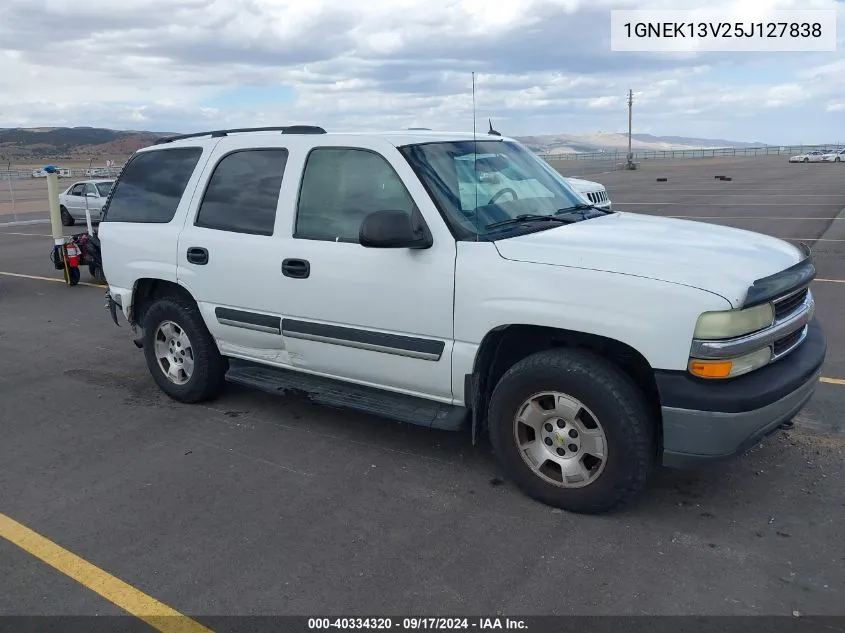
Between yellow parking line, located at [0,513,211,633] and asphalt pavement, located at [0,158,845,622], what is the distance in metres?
0.04

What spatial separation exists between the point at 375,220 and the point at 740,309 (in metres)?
1.77

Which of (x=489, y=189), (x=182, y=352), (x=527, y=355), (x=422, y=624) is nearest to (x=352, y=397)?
(x=527, y=355)

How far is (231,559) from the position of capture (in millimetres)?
3477

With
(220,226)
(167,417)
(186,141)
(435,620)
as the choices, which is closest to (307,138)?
(220,226)

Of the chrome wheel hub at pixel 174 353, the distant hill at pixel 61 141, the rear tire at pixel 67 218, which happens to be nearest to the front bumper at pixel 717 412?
the chrome wheel hub at pixel 174 353

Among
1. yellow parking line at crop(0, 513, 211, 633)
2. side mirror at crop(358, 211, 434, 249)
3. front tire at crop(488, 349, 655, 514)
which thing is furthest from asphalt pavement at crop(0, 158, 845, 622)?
side mirror at crop(358, 211, 434, 249)

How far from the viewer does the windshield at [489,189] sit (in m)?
4.08

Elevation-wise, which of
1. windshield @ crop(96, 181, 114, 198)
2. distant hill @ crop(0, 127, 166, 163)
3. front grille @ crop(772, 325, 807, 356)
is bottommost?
front grille @ crop(772, 325, 807, 356)

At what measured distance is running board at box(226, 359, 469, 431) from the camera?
412 centimetres

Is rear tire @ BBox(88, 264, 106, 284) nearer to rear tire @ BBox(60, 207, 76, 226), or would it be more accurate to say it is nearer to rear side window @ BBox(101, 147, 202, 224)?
rear side window @ BBox(101, 147, 202, 224)

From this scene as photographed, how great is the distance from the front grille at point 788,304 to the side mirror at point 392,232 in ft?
5.59

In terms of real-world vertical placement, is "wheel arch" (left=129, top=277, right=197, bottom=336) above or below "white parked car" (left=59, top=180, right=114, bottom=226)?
below

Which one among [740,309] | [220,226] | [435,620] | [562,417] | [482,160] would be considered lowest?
[435,620]

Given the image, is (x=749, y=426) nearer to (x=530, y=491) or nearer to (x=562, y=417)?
(x=562, y=417)
